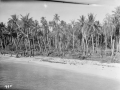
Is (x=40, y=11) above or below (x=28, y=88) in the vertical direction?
above

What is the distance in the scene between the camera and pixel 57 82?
12.1ft

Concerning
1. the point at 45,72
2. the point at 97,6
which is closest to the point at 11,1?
the point at 97,6

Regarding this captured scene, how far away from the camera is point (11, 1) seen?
114 inches

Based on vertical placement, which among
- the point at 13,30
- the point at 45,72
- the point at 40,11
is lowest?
the point at 45,72

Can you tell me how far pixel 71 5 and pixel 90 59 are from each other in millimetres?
2913

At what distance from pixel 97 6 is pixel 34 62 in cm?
384

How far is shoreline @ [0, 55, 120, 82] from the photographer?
3.83 metres

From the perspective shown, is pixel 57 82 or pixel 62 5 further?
pixel 57 82

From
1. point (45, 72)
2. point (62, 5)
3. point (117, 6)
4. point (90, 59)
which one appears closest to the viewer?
point (117, 6)

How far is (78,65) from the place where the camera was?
17.3 feet

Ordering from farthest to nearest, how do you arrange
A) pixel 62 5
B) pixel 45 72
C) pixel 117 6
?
pixel 45 72 → pixel 62 5 → pixel 117 6

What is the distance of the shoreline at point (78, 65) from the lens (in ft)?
12.6

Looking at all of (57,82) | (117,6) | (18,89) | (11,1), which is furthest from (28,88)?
(117,6)

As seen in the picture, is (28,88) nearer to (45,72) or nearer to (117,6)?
(45,72)
